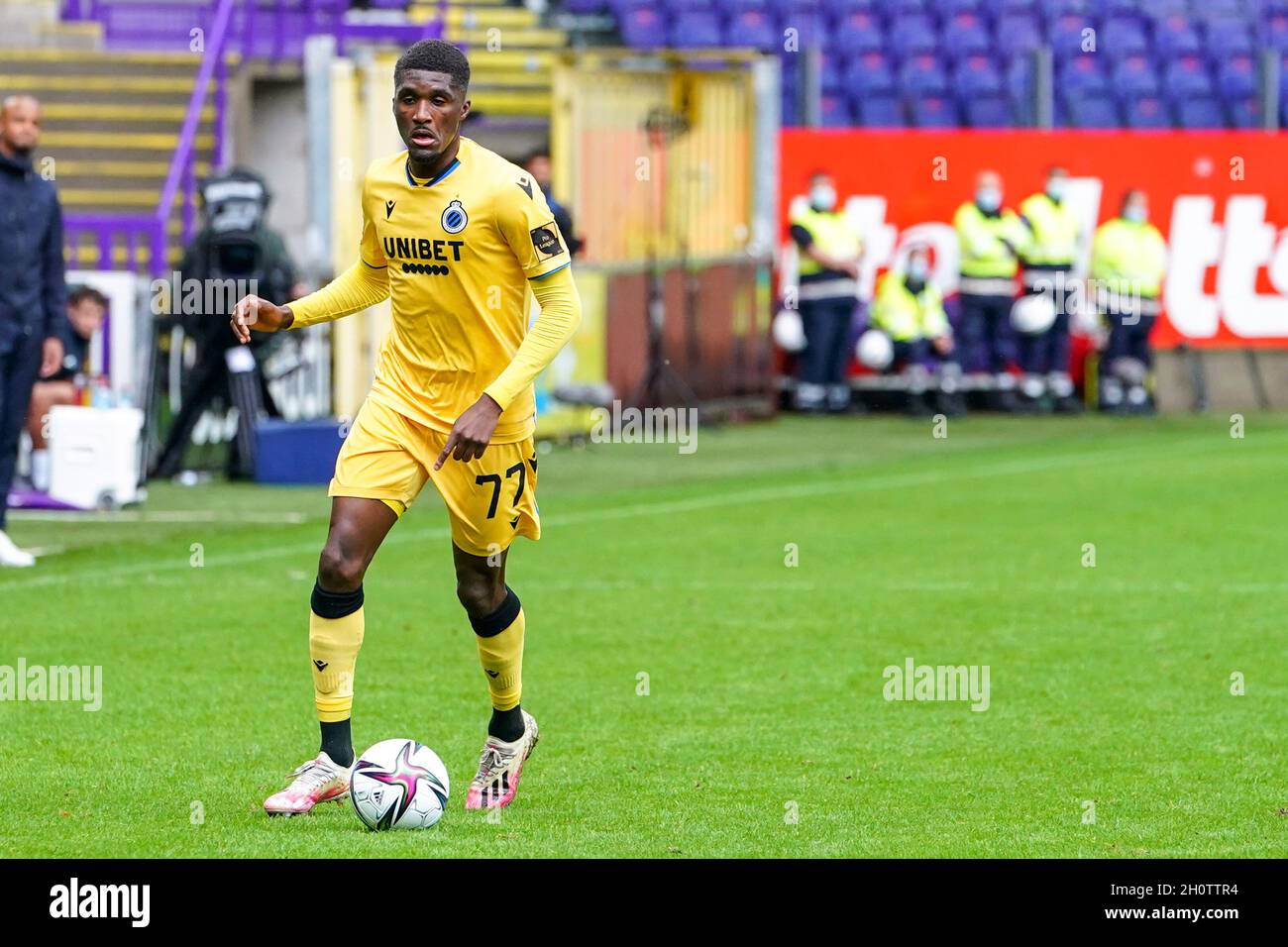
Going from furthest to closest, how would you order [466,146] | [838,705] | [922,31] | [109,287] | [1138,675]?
[922,31]
[109,287]
[1138,675]
[838,705]
[466,146]

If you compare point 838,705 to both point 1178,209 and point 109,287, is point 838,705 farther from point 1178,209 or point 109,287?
point 1178,209

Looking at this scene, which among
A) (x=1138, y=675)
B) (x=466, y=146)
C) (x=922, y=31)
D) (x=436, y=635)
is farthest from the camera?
(x=922, y=31)

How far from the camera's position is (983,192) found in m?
22.9

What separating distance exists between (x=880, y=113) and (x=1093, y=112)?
2310 millimetres

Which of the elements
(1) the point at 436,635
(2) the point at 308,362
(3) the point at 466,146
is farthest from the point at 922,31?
(3) the point at 466,146

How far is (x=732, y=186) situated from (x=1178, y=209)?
4.62 meters

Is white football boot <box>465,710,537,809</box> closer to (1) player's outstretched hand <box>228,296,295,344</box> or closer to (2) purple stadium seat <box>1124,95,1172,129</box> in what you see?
(1) player's outstretched hand <box>228,296,295,344</box>

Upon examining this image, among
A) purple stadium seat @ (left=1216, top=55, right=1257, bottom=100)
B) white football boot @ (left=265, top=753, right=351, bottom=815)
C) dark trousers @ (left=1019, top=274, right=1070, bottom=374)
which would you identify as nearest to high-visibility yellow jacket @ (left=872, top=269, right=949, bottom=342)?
dark trousers @ (left=1019, top=274, right=1070, bottom=374)

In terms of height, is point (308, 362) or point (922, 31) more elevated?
point (922, 31)

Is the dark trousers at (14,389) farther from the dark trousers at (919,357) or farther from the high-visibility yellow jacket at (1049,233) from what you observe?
the high-visibility yellow jacket at (1049,233)

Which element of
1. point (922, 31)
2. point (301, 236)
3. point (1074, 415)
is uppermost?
point (922, 31)

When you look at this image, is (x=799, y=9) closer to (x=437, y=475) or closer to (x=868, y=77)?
(x=868, y=77)

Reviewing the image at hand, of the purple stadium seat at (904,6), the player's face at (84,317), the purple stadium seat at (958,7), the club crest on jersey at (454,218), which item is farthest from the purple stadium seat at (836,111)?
the club crest on jersey at (454,218)

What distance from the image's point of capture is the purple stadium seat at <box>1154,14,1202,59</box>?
2672 centimetres
